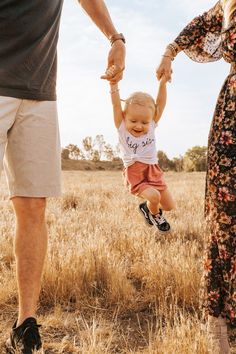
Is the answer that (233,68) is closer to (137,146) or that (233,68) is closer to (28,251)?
(28,251)

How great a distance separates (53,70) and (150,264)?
2011mm

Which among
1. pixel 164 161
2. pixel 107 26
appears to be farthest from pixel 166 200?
pixel 164 161

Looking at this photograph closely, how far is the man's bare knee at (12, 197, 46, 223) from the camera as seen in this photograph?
326 cm

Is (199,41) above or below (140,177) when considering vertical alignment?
above

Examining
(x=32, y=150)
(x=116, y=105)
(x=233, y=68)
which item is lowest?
(x=32, y=150)

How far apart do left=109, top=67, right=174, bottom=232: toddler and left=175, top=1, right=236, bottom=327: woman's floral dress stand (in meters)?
2.48

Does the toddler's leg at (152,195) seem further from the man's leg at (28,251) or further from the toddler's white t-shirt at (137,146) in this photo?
the man's leg at (28,251)

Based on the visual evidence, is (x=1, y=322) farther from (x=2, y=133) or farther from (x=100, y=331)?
(x=2, y=133)

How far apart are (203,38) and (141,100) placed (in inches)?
84.3

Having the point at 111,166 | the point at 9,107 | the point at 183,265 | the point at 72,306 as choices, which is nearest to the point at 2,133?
the point at 9,107

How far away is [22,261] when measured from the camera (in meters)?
3.26

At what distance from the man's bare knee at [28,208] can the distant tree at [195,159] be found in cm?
5600

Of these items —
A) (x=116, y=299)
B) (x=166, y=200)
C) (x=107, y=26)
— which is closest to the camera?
(x=107, y=26)

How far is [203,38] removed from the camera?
11.4ft
